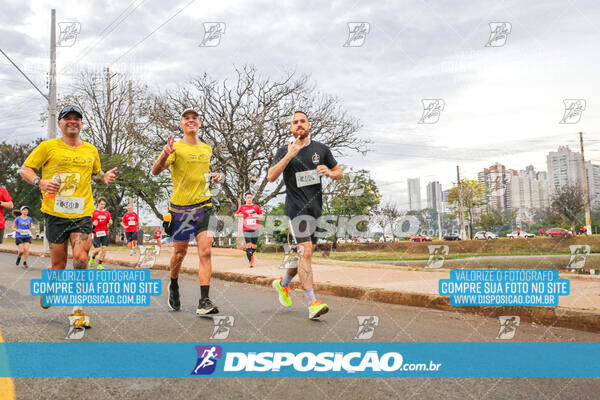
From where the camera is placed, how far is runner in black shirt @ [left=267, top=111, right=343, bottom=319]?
15.5 feet

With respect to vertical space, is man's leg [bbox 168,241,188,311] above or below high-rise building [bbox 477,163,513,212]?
below

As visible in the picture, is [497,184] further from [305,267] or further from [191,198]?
[191,198]

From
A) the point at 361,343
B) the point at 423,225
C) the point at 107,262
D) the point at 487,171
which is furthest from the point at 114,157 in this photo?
the point at 423,225

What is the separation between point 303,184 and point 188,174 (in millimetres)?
1312

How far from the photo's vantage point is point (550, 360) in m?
3.27

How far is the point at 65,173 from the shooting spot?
14.6 feet

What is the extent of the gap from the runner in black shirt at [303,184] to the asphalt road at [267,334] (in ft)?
2.14

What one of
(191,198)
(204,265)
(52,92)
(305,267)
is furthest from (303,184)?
(52,92)

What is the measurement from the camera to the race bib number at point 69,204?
174 inches

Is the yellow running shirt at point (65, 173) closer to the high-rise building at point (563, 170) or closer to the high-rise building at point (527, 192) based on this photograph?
the high-rise building at point (563, 170)

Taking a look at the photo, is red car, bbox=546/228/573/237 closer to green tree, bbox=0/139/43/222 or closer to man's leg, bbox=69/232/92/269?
man's leg, bbox=69/232/92/269

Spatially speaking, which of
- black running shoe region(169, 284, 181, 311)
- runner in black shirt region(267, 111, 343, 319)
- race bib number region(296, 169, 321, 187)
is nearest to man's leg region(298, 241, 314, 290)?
runner in black shirt region(267, 111, 343, 319)

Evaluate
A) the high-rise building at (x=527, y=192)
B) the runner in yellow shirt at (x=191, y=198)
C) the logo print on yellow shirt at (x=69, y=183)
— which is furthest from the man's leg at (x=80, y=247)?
the high-rise building at (x=527, y=192)

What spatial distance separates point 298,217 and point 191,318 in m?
1.53
